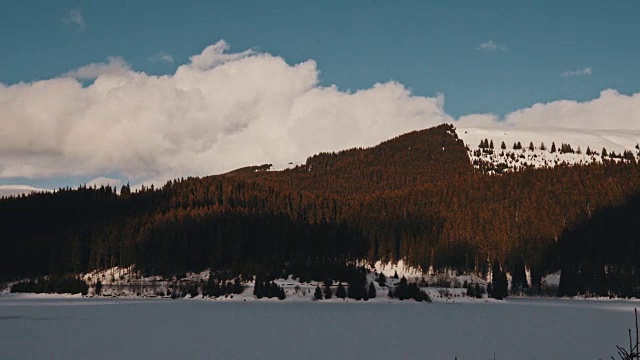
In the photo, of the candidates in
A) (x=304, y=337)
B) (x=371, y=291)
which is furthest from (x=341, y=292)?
(x=304, y=337)

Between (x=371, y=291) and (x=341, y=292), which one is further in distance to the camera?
(x=371, y=291)

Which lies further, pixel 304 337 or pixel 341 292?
pixel 341 292

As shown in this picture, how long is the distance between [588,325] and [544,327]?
743cm

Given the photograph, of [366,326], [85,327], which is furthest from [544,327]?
[85,327]

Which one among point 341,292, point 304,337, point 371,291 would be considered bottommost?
point 304,337

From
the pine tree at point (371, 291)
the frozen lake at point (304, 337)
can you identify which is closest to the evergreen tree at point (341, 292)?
the pine tree at point (371, 291)

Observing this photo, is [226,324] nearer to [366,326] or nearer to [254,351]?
[366,326]

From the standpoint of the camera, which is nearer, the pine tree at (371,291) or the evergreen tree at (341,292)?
the evergreen tree at (341,292)

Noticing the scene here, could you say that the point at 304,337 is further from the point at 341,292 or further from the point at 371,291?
the point at 371,291

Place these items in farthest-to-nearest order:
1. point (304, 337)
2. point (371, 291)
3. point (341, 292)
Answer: point (371, 291), point (341, 292), point (304, 337)

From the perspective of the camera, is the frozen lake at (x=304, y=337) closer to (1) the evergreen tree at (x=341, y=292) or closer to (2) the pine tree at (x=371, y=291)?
(1) the evergreen tree at (x=341, y=292)

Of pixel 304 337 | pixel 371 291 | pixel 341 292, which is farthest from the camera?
pixel 371 291

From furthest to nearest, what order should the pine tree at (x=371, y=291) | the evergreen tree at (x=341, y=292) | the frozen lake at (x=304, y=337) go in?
the pine tree at (x=371, y=291) → the evergreen tree at (x=341, y=292) → the frozen lake at (x=304, y=337)

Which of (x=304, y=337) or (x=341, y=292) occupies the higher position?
(x=341, y=292)
